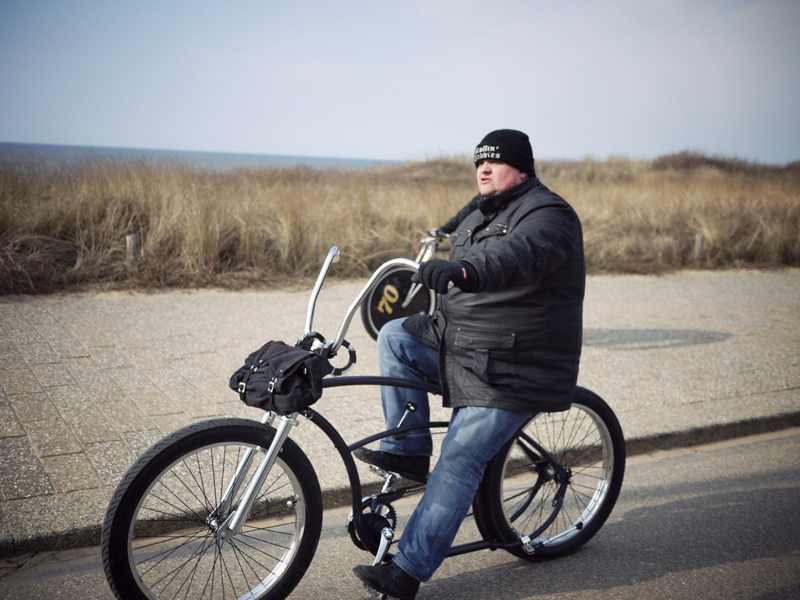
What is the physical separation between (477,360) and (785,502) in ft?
8.05

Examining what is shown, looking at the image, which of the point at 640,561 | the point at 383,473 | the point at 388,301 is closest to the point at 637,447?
the point at 640,561

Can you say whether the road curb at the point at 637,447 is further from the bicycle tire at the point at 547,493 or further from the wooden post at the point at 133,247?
the wooden post at the point at 133,247

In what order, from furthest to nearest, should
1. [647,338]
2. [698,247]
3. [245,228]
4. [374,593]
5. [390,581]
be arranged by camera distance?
[698,247] < [245,228] < [647,338] < [374,593] < [390,581]

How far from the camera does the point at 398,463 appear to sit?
9.04 feet

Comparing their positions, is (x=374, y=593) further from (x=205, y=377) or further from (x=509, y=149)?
(x=205, y=377)

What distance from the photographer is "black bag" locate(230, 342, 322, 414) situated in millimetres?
2127

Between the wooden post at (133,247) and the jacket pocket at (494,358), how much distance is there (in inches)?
269

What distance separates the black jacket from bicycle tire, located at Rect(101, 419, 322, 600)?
0.72 meters

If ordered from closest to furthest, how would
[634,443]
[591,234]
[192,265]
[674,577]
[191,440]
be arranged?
[191,440], [674,577], [634,443], [192,265], [591,234]

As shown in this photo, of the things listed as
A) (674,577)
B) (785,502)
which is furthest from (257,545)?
(785,502)

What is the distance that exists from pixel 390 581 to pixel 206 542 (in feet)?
3.20

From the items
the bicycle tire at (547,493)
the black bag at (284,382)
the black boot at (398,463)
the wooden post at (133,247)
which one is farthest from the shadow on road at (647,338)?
the wooden post at (133,247)

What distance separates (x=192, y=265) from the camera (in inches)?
329

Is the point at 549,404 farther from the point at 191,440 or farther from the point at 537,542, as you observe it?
the point at 191,440
